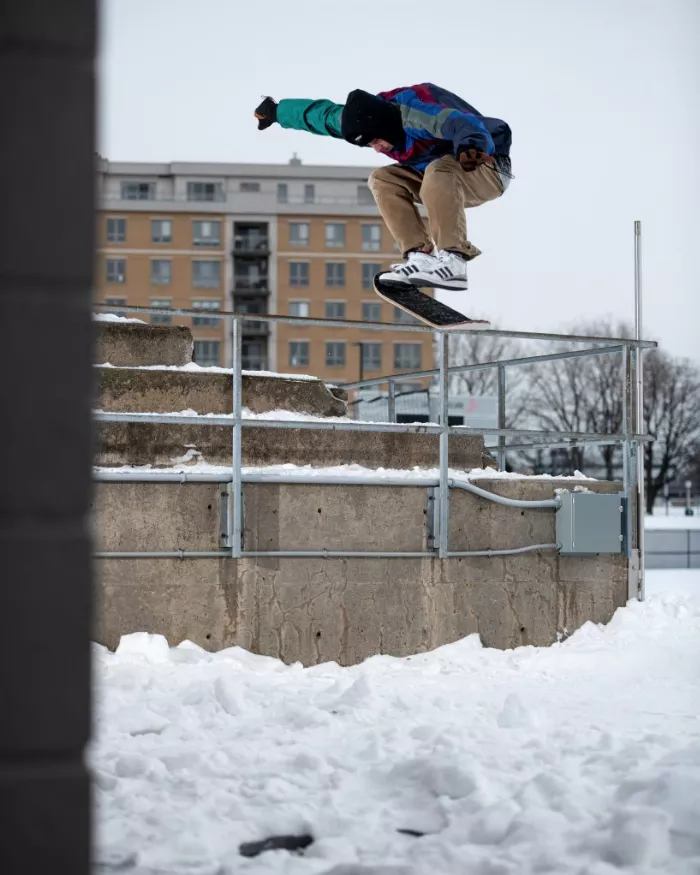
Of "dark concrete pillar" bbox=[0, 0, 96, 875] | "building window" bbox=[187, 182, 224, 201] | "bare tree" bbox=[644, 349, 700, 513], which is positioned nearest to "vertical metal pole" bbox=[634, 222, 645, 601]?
"dark concrete pillar" bbox=[0, 0, 96, 875]

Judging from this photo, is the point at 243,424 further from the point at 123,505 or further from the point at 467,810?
the point at 467,810

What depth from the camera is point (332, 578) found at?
8.02 meters

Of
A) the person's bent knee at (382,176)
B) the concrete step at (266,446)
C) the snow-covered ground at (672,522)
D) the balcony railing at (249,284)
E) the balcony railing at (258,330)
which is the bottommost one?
the snow-covered ground at (672,522)

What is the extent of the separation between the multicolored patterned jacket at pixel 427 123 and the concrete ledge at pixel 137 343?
2886 mm

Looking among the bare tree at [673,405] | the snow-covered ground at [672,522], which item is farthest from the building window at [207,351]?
the snow-covered ground at [672,522]

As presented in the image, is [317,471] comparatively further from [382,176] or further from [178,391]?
[382,176]

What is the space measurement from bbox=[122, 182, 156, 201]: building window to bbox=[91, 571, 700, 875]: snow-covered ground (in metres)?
73.9

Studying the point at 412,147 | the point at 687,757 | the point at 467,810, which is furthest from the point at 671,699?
the point at 412,147

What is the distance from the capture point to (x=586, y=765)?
518 centimetres

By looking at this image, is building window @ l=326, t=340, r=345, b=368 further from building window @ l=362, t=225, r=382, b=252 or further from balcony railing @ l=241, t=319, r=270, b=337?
building window @ l=362, t=225, r=382, b=252

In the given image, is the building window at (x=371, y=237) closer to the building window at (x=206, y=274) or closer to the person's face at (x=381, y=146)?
the building window at (x=206, y=274)

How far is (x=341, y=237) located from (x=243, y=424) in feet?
232

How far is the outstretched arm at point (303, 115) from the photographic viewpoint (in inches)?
265

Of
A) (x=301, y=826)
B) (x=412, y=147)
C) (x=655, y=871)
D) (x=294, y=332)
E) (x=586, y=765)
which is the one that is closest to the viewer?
(x=655, y=871)
